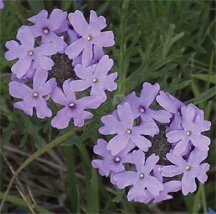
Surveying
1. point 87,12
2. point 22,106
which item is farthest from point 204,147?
point 87,12

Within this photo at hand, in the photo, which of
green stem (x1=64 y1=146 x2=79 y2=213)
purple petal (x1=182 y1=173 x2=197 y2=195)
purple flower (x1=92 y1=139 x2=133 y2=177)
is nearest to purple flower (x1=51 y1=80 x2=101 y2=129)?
purple flower (x1=92 y1=139 x2=133 y2=177)

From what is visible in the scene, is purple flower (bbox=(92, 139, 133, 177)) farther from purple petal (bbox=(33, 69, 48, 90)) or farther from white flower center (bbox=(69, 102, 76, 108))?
purple petal (bbox=(33, 69, 48, 90))

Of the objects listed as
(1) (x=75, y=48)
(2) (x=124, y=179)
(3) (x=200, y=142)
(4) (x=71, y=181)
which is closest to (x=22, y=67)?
(1) (x=75, y=48)

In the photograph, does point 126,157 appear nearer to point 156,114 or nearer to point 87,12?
point 156,114

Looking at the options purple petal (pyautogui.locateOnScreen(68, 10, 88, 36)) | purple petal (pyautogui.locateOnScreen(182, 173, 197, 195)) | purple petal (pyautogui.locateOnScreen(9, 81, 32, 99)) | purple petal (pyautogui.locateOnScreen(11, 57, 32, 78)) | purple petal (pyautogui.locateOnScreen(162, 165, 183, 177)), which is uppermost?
purple petal (pyautogui.locateOnScreen(68, 10, 88, 36))

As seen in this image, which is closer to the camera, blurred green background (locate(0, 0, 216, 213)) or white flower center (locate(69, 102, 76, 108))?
white flower center (locate(69, 102, 76, 108))

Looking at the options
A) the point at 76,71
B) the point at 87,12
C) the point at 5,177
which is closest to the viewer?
the point at 76,71

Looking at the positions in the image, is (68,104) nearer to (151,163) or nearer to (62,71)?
(62,71)
